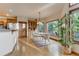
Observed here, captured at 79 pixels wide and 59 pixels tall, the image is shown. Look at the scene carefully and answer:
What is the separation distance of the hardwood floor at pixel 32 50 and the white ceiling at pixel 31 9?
725mm

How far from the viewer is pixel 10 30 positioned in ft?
12.6

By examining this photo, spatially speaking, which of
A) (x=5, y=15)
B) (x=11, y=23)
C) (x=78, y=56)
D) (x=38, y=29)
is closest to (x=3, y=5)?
(x=5, y=15)

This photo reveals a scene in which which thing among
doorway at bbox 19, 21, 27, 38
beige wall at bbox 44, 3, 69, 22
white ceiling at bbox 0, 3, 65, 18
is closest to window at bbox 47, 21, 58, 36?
beige wall at bbox 44, 3, 69, 22

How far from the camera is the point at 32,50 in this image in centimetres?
374

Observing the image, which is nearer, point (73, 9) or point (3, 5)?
point (3, 5)

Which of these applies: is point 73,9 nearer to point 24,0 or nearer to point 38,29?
point 38,29

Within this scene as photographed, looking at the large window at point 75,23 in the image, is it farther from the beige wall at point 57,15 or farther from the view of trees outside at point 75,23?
the beige wall at point 57,15

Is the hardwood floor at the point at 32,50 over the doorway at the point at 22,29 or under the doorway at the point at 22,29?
under

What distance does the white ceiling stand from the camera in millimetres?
3454

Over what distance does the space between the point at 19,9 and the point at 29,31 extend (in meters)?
0.66

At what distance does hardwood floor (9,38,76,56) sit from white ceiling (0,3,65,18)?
72cm

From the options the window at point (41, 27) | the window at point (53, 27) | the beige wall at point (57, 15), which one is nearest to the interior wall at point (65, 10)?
the beige wall at point (57, 15)

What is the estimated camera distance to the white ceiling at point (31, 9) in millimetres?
3454

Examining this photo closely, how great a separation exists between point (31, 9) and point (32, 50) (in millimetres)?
1093
